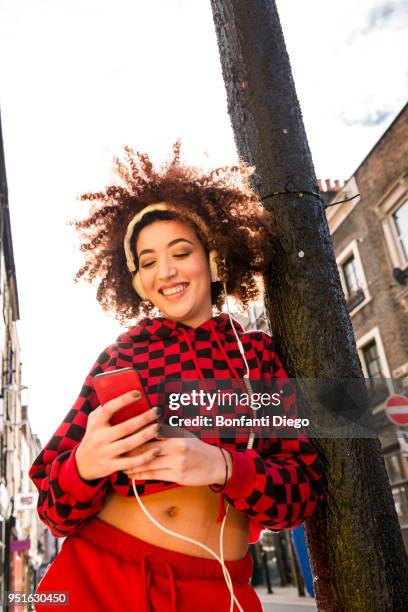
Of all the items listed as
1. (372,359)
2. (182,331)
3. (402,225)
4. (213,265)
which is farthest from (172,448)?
(372,359)

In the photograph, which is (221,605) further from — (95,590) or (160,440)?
(160,440)

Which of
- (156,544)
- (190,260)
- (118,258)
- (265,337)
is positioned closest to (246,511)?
(156,544)

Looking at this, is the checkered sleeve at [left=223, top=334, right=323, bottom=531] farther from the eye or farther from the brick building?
the brick building

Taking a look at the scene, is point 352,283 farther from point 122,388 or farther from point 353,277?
point 122,388

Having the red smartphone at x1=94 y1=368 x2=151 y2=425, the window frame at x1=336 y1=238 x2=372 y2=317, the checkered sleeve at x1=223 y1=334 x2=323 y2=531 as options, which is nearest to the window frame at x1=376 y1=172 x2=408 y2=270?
the window frame at x1=336 y1=238 x2=372 y2=317

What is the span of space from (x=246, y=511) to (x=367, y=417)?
1.48 ft

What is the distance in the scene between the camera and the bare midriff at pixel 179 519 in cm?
150

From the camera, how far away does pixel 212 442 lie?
1564mm

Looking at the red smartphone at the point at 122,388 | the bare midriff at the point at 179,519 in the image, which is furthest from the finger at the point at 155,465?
the bare midriff at the point at 179,519

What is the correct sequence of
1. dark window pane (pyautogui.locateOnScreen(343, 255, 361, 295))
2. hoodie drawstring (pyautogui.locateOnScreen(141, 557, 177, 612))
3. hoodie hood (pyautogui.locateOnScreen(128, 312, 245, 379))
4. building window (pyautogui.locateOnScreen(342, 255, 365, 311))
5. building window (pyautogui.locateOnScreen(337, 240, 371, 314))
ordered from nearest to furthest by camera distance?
hoodie drawstring (pyautogui.locateOnScreen(141, 557, 177, 612)), hoodie hood (pyautogui.locateOnScreen(128, 312, 245, 379)), building window (pyautogui.locateOnScreen(337, 240, 371, 314)), building window (pyautogui.locateOnScreen(342, 255, 365, 311)), dark window pane (pyautogui.locateOnScreen(343, 255, 361, 295))

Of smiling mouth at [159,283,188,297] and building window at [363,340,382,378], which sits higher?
building window at [363,340,382,378]

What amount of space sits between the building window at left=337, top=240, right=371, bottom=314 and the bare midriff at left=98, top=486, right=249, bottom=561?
48.8ft

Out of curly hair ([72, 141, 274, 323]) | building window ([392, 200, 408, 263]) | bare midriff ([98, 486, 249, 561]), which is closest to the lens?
bare midriff ([98, 486, 249, 561])

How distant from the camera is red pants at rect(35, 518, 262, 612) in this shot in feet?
4.61
